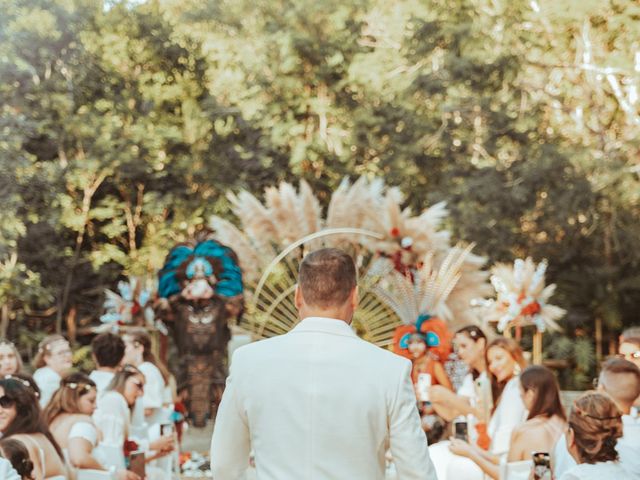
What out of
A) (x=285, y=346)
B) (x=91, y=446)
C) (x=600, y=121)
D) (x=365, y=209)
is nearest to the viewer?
(x=285, y=346)

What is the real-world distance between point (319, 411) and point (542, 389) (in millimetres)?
2173

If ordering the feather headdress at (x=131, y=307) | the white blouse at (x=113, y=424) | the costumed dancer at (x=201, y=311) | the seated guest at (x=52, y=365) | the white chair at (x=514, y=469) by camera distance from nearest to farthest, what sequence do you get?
1. the white chair at (x=514, y=469)
2. the white blouse at (x=113, y=424)
3. the seated guest at (x=52, y=365)
4. the costumed dancer at (x=201, y=311)
5. the feather headdress at (x=131, y=307)

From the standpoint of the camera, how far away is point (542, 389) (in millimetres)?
4285

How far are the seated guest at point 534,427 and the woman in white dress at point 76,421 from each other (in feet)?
5.77

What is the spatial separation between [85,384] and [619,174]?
39.0 ft

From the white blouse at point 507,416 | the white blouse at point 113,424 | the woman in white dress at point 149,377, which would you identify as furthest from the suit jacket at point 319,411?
the woman in white dress at point 149,377

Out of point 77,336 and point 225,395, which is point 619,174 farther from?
point 225,395

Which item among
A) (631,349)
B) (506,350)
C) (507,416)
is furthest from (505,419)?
(631,349)

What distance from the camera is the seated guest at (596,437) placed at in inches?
121

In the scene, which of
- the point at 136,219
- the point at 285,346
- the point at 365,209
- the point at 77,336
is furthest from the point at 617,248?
the point at 285,346

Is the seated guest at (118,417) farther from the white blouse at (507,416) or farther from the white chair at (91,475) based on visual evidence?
the white blouse at (507,416)

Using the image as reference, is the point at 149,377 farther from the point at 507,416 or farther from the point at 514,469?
the point at 514,469

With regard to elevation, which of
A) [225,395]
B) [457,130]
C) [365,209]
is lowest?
[225,395]

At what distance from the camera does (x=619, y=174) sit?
14.9 m
